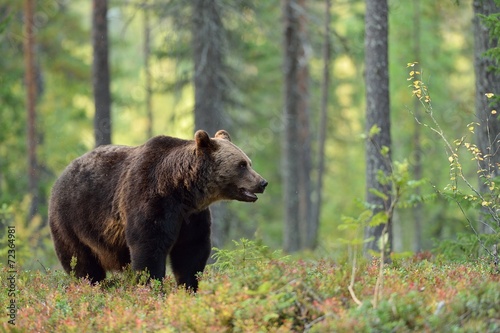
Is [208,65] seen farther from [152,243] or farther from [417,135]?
[417,135]

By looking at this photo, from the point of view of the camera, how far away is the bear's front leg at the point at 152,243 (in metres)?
9.34

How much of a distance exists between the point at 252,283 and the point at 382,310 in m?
1.26

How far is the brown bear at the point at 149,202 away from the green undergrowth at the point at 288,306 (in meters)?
1.06

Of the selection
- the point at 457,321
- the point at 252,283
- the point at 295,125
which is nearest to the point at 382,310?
the point at 457,321

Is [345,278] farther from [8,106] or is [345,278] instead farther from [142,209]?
[8,106]

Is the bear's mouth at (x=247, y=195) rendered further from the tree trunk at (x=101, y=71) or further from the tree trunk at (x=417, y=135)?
the tree trunk at (x=417, y=135)

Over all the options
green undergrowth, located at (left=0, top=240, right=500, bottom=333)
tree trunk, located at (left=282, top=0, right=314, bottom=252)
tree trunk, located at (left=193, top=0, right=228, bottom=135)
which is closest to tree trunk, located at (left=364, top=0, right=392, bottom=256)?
green undergrowth, located at (left=0, top=240, right=500, bottom=333)

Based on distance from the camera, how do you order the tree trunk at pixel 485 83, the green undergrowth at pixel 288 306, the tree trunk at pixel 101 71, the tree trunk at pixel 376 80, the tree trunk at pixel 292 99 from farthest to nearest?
the tree trunk at pixel 292 99 → the tree trunk at pixel 101 71 → the tree trunk at pixel 376 80 → the tree trunk at pixel 485 83 → the green undergrowth at pixel 288 306

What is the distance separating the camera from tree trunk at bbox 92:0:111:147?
17234 millimetres

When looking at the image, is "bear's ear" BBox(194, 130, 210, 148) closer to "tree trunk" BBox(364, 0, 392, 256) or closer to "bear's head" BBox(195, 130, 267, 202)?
"bear's head" BBox(195, 130, 267, 202)

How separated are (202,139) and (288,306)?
348cm

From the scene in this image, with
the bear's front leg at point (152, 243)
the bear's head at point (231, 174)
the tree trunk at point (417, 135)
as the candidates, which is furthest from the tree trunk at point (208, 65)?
the tree trunk at point (417, 135)

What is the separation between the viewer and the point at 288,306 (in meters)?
6.88

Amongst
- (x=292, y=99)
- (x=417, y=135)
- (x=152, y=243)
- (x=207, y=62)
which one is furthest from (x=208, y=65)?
(x=417, y=135)
